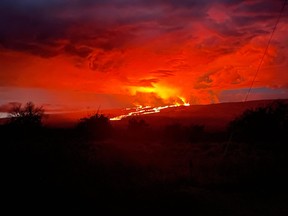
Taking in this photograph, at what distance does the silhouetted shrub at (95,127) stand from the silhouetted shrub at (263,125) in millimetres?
22808

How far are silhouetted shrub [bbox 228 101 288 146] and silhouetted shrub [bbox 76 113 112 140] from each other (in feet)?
74.8

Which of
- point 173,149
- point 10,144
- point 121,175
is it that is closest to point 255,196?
point 121,175

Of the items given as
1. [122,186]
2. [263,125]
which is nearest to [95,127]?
[263,125]

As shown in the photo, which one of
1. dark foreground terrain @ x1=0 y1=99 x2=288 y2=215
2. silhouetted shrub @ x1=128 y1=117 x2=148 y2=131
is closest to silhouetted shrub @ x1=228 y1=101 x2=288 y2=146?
silhouetted shrub @ x1=128 y1=117 x2=148 y2=131

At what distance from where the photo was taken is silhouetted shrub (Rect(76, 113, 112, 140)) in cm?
7175

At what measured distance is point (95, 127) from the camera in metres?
73.8

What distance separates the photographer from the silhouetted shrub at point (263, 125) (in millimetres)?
60125

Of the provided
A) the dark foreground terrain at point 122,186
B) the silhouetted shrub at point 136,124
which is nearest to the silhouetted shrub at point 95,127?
the silhouetted shrub at point 136,124

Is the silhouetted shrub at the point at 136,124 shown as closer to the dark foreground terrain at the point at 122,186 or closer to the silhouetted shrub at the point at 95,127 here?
the silhouetted shrub at the point at 95,127

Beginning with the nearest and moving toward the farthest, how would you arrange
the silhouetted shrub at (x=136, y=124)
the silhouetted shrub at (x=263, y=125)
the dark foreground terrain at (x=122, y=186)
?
the dark foreground terrain at (x=122, y=186)
the silhouetted shrub at (x=263, y=125)
the silhouetted shrub at (x=136, y=124)

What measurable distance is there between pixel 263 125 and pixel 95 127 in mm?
29624

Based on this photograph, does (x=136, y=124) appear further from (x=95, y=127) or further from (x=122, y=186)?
(x=122, y=186)

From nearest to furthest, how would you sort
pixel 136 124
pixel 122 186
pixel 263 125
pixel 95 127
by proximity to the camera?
pixel 122 186
pixel 263 125
pixel 95 127
pixel 136 124

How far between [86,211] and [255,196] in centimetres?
838
